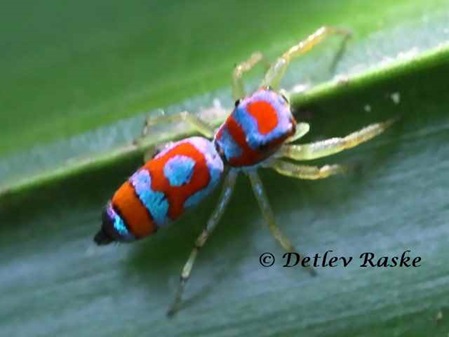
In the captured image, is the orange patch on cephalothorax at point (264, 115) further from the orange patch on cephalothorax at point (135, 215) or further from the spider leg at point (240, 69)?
the orange patch on cephalothorax at point (135, 215)

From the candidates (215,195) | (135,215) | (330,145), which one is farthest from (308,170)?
(135,215)

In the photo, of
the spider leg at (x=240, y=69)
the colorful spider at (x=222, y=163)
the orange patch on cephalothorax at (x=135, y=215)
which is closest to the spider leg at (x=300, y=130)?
the colorful spider at (x=222, y=163)

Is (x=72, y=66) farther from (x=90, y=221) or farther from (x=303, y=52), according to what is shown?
(x=303, y=52)

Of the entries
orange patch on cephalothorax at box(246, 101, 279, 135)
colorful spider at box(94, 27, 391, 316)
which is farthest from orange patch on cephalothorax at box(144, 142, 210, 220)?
orange patch on cephalothorax at box(246, 101, 279, 135)

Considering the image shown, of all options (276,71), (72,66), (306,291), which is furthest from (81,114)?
(306,291)

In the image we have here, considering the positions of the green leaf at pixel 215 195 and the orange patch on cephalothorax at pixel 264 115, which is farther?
the orange patch on cephalothorax at pixel 264 115

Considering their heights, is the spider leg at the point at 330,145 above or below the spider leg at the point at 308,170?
above
